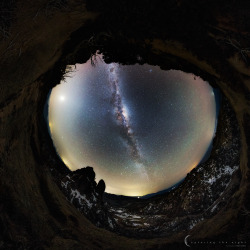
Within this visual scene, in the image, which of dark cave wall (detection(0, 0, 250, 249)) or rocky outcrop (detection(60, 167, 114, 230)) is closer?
dark cave wall (detection(0, 0, 250, 249))

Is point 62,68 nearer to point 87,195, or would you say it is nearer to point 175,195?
point 87,195

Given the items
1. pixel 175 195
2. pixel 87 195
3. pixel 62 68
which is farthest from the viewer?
pixel 175 195

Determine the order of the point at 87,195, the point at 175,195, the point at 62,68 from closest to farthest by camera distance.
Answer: the point at 62,68
the point at 87,195
the point at 175,195

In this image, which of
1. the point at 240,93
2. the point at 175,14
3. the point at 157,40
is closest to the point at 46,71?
the point at 157,40

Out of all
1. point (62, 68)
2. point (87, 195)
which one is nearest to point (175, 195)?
point (87, 195)

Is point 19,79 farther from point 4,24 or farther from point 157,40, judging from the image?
point 157,40
